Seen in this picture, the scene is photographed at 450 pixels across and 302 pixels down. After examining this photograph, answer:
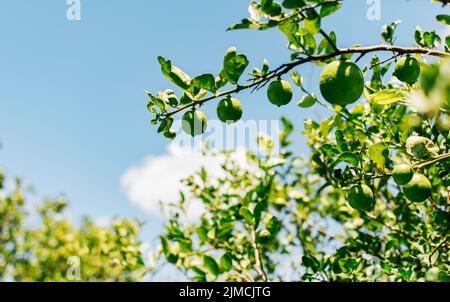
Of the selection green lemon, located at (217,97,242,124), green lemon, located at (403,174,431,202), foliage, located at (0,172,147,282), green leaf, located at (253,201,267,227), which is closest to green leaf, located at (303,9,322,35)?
green lemon, located at (217,97,242,124)

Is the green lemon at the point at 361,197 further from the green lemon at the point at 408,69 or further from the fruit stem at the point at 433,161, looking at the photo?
the green lemon at the point at 408,69

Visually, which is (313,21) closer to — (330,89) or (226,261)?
(330,89)

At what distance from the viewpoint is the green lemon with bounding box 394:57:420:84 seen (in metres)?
1.25

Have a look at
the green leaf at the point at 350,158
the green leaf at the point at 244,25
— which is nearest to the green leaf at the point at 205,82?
the green leaf at the point at 244,25

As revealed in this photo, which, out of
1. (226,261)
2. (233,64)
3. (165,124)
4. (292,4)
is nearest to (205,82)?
(233,64)

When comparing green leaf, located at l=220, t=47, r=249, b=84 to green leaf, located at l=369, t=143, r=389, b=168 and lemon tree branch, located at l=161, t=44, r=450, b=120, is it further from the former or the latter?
green leaf, located at l=369, t=143, r=389, b=168

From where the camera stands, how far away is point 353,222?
2.61 meters

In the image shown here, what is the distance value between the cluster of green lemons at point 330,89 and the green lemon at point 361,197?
29 centimetres

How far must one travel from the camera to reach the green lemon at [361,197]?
1242 millimetres

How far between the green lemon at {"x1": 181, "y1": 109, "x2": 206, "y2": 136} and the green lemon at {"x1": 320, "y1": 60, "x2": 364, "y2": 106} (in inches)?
15.5

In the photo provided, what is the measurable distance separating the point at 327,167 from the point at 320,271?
0.73m

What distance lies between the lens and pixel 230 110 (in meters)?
1.27
